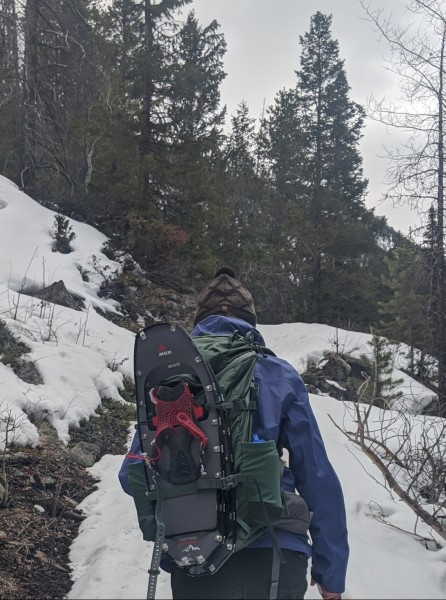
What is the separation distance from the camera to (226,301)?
97.3 inches

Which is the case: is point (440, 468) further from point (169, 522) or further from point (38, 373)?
point (38, 373)

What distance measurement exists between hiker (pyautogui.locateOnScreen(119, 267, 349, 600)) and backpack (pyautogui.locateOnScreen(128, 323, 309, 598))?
0.15 ft

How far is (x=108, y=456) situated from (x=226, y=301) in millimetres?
3350

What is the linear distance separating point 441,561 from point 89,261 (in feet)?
35.6

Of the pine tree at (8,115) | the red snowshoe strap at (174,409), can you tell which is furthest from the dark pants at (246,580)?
the pine tree at (8,115)

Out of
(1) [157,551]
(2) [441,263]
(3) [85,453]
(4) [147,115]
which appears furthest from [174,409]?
(4) [147,115]

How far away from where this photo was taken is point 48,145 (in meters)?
13.9

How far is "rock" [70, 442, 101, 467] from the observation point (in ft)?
15.8

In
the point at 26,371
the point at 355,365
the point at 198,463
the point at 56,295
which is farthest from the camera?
the point at 355,365

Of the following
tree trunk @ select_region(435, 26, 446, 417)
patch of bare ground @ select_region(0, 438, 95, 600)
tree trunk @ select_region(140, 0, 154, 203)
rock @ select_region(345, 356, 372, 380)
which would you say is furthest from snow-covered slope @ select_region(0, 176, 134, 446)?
tree trunk @ select_region(435, 26, 446, 417)

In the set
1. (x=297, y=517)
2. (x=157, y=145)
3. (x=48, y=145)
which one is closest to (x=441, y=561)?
(x=297, y=517)

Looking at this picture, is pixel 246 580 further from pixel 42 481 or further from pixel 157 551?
pixel 42 481

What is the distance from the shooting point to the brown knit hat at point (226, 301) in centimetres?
247

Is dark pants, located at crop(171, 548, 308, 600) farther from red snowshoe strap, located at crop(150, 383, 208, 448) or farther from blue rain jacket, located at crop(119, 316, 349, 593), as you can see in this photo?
red snowshoe strap, located at crop(150, 383, 208, 448)
